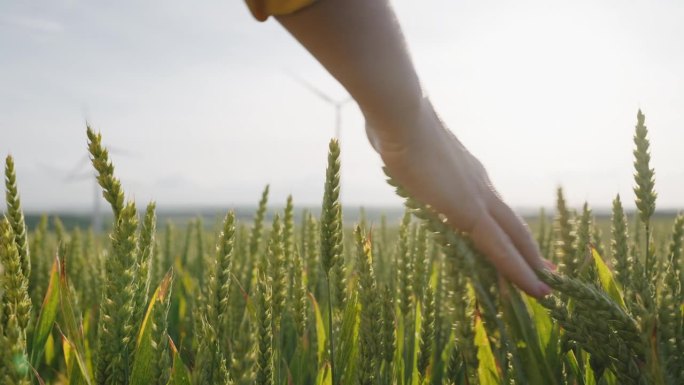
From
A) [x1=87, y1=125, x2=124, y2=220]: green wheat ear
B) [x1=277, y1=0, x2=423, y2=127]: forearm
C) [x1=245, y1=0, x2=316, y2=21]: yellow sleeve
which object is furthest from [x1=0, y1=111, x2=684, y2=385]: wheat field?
[x1=245, y1=0, x2=316, y2=21]: yellow sleeve

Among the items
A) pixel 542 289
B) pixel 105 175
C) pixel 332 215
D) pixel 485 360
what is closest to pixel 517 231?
pixel 542 289

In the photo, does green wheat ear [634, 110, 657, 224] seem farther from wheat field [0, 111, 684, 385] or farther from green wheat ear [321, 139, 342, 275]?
green wheat ear [321, 139, 342, 275]

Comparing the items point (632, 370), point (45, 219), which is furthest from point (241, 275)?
point (632, 370)

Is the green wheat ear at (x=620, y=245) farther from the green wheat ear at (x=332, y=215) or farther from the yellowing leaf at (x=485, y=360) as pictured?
the green wheat ear at (x=332, y=215)

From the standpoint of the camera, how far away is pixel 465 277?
35.4 inches

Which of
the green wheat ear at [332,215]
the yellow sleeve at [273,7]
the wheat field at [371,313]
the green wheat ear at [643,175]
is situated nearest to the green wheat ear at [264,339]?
the wheat field at [371,313]

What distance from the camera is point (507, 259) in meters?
0.98

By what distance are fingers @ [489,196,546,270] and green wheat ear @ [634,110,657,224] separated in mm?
318

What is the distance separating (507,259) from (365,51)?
1.38 feet

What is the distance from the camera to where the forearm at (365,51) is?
957 millimetres

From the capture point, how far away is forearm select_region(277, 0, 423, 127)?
3.14 ft

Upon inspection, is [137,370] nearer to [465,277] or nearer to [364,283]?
[364,283]

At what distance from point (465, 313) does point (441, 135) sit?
1.16 ft

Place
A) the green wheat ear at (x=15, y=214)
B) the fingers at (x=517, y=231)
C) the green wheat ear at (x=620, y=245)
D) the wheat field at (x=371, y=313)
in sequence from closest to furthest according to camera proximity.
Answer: the wheat field at (x=371, y=313) → the green wheat ear at (x=15, y=214) → the fingers at (x=517, y=231) → the green wheat ear at (x=620, y=245)
